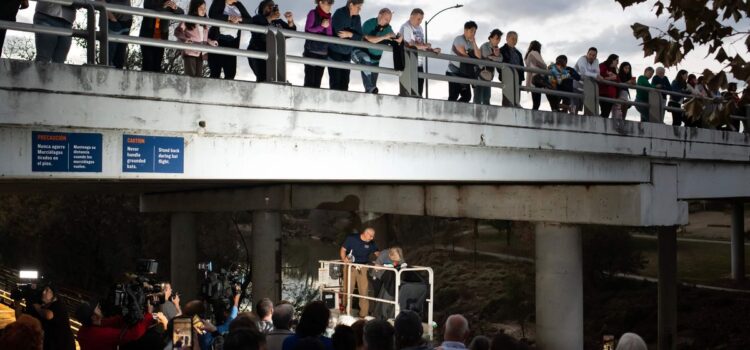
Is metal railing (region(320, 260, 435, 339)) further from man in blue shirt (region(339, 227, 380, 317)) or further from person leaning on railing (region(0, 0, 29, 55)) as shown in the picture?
person leaning on railing (region(0, 0, 29, 55))

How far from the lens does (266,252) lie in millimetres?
24797

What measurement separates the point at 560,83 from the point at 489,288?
30.5 m

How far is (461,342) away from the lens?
6742 millimetres

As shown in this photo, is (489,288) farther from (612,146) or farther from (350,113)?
(350,113)

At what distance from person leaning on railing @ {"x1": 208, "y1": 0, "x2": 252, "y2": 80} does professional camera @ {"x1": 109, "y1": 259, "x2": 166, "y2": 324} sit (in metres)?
3.68

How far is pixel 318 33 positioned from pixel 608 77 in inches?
303

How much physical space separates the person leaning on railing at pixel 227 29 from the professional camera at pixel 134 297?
368 cm

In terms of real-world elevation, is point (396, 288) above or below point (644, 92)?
below

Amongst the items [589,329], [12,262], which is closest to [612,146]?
[589,329]

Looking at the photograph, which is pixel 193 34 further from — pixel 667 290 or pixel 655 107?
pixel 667 290

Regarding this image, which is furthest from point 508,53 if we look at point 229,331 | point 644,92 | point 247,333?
point 247,333

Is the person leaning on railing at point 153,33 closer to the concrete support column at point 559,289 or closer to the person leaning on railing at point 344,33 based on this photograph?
the person leaning on railing at point 344,33

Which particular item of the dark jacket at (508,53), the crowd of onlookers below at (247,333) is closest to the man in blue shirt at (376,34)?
the dark jacket at (508,53)

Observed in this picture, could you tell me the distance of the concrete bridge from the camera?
28.7 feet
